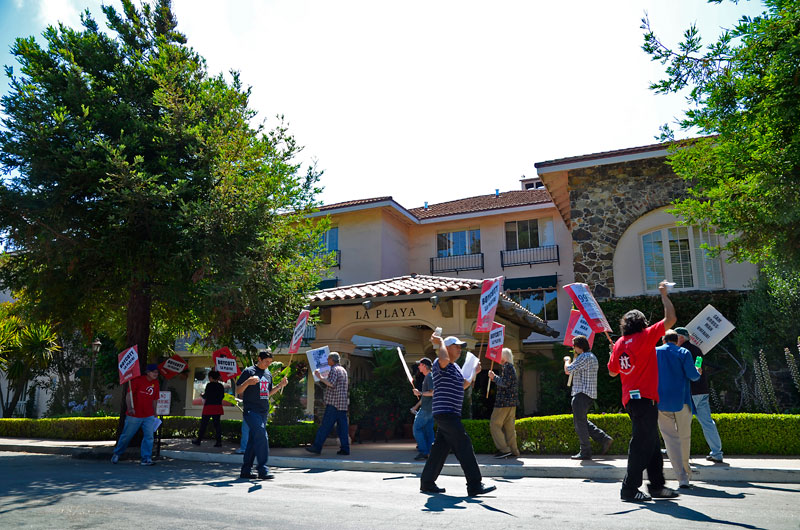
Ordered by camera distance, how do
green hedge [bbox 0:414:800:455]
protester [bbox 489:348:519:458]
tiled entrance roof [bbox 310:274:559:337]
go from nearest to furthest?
green hedge [bbox 0:414:800:455], protester [bbox 489:348:519:458], tiled entrance roof [bbox 310:274:559:337]

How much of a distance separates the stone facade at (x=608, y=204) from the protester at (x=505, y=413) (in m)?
8.51

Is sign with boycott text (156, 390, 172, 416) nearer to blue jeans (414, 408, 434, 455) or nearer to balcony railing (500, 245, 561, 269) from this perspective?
blue jeans (414, 408, 434, 455)

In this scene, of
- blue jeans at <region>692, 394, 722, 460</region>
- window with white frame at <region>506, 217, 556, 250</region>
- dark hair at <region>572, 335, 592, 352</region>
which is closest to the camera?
blue jeans at <region>692, 394, 722, 460</region>

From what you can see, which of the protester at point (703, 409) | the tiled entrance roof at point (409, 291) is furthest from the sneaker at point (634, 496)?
the tiled entrance roof at point (409, 291)

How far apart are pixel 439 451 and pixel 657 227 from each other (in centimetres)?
1354

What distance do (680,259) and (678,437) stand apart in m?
11.9

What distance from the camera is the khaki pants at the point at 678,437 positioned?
22.3 ft

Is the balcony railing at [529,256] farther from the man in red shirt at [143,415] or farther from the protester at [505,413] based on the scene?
the man in red shirt at [143,415]

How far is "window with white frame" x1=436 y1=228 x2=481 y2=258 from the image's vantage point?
26906mm

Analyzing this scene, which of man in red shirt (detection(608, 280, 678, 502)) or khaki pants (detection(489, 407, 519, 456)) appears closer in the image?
man in red shirt (detection(608, 280, 678, 502))

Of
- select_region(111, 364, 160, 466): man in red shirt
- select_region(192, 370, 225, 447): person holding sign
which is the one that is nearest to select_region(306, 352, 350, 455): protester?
select_region(111, 364, 160, 466): man in red shirt

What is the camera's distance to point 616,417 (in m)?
10.9

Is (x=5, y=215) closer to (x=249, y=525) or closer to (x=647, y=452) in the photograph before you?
(x=249, y=525)

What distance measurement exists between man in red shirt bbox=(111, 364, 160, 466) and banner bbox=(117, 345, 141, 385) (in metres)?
0.17
